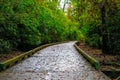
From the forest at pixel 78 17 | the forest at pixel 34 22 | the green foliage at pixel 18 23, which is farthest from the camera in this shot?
the green foliage at pixel 18 23

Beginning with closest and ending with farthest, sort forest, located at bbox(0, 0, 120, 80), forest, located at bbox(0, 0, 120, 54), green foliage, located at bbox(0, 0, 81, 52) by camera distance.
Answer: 1. forest, located at bbox(0, 0, 120, 80)
2. forest, located at bbox(0, 0, 120, 54)
3. green foliage, located at bbox(0, 0, 81, 52)

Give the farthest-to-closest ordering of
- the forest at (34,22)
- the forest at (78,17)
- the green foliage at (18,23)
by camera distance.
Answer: the green foliage at (18,23) < the forest at (34,22) < the forest at (78,17)

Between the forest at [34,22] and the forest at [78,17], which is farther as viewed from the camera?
the forest at [34,22]

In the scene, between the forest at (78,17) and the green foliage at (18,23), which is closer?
the forest at (78,17)

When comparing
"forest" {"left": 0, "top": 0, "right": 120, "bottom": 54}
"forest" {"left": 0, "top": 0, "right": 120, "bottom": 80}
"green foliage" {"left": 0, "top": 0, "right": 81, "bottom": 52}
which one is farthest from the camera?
"green foliage" {"left": 0, "top": 0, "right": 81, "bottom": 52}

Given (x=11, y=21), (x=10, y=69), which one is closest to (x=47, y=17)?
(x=11, y=21)

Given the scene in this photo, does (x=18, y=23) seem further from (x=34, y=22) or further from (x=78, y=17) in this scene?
(x=78, y=17)

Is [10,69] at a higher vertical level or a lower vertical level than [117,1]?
lower

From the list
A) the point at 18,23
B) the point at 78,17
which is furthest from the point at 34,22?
the point at 78,17

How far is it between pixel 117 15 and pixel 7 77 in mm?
10867

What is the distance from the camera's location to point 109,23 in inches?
799

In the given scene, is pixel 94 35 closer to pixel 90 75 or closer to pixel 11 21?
pixel 11 21

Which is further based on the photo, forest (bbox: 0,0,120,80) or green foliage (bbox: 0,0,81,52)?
green foliage (bbox: 0,0,81,52)

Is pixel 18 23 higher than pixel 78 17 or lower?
lower
